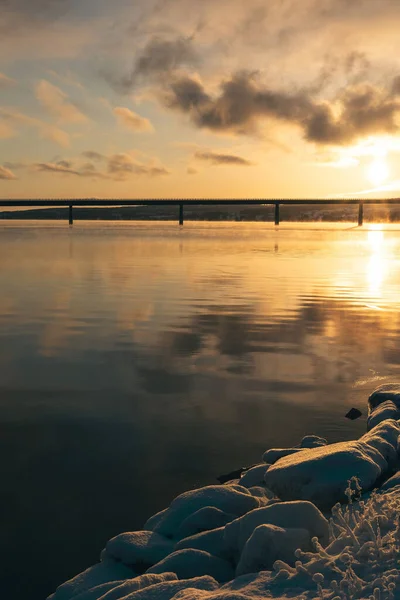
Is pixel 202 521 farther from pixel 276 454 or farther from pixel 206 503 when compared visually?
pixel 276 454

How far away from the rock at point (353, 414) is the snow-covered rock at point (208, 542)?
17.0 ft

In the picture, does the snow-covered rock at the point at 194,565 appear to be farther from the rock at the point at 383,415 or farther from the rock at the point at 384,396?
the rock at the point at 384,396

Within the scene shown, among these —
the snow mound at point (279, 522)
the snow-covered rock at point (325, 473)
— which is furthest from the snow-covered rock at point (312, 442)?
the snow mound at point (279, 522)

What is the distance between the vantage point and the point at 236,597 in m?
5.05

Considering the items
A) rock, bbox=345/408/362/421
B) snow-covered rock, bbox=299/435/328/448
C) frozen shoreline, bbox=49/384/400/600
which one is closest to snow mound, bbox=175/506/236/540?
frozen shoreline, bbox=49/384/400/600

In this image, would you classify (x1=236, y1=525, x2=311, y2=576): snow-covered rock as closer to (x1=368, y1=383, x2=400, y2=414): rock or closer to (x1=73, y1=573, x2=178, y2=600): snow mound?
(x1=73, y1=573, x2=178, y2=600): snow mound

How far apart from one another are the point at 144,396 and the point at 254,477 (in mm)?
4108

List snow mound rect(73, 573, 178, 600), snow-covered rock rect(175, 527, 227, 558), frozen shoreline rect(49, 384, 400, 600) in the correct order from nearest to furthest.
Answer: frozen shoreline rect(49, 384, 400, 600) < snow mound rect(73, 573, 178, 600) < snow-covered rock rect(175, 527, 227, 558)

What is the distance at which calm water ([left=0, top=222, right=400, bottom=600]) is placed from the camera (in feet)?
25.4

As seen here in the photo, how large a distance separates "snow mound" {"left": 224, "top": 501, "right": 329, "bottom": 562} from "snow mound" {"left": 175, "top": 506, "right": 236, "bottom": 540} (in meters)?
0.64

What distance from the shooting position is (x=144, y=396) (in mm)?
12164

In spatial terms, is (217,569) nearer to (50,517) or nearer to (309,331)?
(50,517)

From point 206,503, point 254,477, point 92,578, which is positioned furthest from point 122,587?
point 254,477

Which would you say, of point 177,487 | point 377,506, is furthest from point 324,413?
point 377,506
